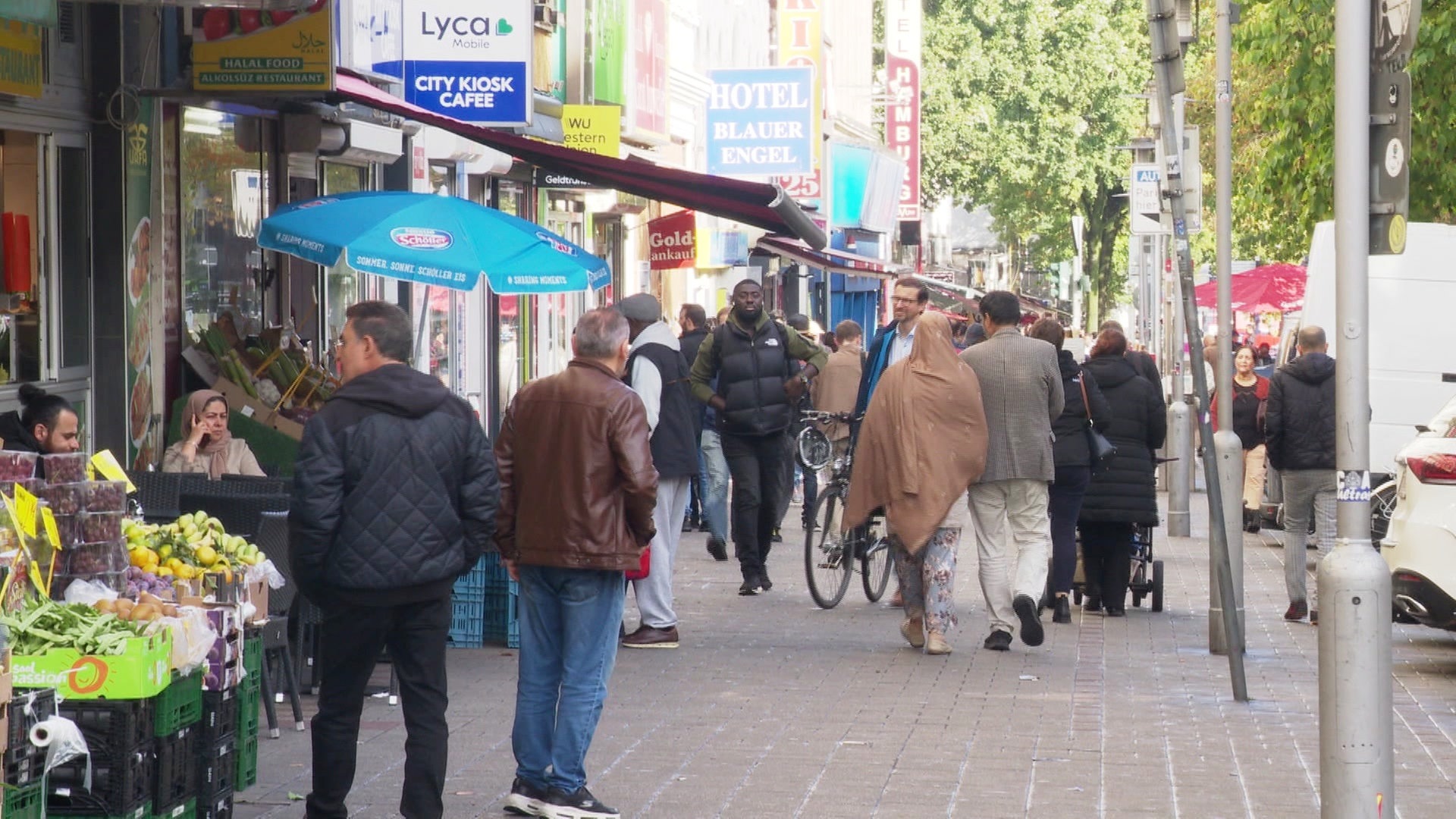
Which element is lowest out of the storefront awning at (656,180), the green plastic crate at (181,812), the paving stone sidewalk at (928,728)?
the paving stone sidewalk at (928,728)

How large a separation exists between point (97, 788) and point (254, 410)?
588 cm

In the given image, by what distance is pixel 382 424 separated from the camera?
21.0ft

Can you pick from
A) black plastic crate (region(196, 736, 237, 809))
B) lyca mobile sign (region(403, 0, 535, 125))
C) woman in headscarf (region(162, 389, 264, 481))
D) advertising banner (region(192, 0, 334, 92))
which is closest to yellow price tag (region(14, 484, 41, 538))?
black plastic crate (region(196, 736, 237, 809))

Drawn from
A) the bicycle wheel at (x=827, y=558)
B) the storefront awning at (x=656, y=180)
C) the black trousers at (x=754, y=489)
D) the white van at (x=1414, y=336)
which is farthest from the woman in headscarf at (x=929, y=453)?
the white van at (x=1414, y=336)

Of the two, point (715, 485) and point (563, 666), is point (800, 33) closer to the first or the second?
point (715, 485)

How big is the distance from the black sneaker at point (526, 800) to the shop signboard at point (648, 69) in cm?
1805

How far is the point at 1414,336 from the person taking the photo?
57.4 ft

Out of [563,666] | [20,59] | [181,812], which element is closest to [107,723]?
[181,812]

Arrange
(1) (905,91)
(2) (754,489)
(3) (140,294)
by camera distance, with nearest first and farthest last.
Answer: (3) (140,294) → (2) (754,489) → (1) (905,91)

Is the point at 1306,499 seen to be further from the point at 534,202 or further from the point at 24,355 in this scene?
the point at 534,202

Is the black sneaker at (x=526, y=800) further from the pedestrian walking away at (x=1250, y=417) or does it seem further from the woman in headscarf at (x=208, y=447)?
the pedestrian walking away at (x=1250, y=417)

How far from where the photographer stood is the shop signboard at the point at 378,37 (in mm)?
14625

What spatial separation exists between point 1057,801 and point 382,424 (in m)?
2.79

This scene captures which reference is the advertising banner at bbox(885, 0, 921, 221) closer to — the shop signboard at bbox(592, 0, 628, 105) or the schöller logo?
the shop signboard at bbox(592, 0, 628, 105)
